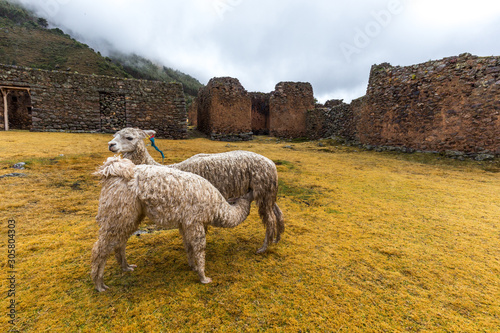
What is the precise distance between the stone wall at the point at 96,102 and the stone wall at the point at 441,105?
495 inches

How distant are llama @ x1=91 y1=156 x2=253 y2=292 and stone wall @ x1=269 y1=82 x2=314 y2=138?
1885 cm

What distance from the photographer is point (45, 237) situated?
9.71 ft

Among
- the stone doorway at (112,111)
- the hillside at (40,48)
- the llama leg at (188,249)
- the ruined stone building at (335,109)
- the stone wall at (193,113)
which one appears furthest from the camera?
the hillside at (40,48)

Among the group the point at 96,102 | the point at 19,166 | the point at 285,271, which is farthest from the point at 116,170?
the point at 96,102

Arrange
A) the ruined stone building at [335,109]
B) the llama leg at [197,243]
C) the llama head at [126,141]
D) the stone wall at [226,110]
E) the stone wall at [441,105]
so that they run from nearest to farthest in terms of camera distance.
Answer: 1. the llama leg at [197,243]
2. the llama head at [126,141]
3. the stone wall at [441,105]
4. the ruined stone building at [335,109]
5. the stone wall at [226,110]

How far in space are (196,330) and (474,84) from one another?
42.1 ft

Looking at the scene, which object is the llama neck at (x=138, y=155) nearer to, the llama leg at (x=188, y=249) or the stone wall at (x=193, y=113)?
the llama leg at (x=188, y=249)

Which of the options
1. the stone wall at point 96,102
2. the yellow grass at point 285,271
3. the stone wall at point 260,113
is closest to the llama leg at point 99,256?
the yellow grass at point 285,271

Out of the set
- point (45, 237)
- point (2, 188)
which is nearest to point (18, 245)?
point (45, 237)

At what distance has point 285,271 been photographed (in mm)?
2539

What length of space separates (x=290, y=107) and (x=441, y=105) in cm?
1188

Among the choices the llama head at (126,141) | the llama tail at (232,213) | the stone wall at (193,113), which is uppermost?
the stone wall at (193,113)

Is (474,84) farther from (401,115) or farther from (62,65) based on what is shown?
(62,65)

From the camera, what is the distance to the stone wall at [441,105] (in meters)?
8.54
